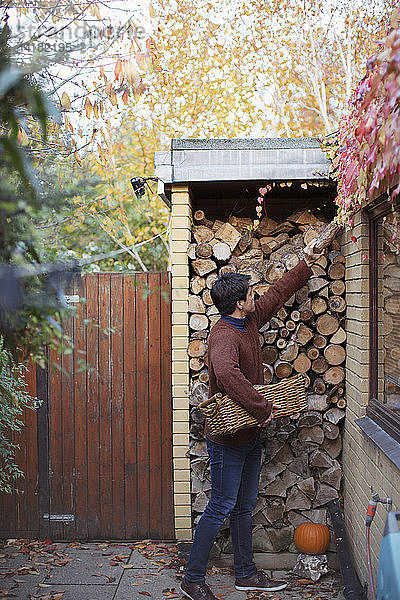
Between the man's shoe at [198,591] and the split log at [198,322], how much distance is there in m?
1.53

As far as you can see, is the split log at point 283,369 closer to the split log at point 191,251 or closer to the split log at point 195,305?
the split log at point 195,305

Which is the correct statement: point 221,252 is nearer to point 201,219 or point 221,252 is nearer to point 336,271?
point 201,219

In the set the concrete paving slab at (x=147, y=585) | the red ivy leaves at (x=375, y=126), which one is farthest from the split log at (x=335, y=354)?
the concrete paving slab at (x=147, y=585)

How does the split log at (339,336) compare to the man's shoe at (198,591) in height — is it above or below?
above

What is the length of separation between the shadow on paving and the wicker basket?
1.03m

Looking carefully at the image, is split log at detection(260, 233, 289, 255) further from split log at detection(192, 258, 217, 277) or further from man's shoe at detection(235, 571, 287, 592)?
man's shoe at detection(235, 571, 287, 592)

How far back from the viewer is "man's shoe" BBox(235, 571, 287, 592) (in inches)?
154

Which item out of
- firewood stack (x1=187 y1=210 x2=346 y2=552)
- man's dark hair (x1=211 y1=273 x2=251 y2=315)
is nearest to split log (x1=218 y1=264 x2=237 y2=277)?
firewood stack (x1=187 y1=210 x2=346 y2=552)

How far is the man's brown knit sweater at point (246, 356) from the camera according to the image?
3.65 m

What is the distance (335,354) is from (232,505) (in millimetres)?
1178

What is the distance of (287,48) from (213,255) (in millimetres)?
8960

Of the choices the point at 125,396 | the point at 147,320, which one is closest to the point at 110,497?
Result: the point at 125,396

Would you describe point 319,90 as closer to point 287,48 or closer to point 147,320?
point 287,48

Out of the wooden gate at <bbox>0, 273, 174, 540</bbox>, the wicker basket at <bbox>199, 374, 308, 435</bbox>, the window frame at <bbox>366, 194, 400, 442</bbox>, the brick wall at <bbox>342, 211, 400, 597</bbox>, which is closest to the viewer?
the brick wall at <bbox>342, 211, 400, 597</bbox>
